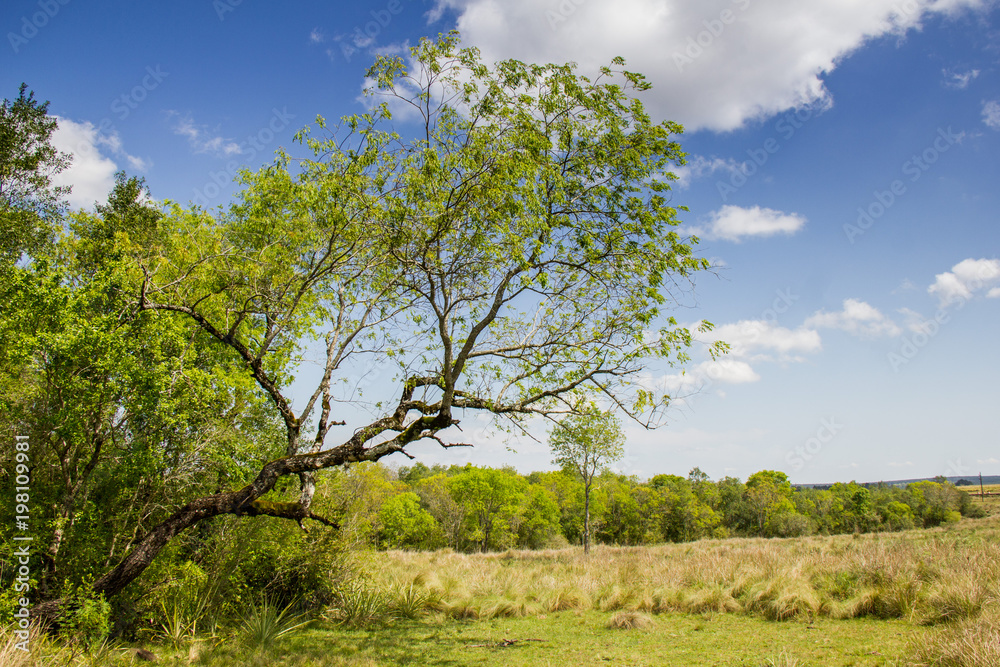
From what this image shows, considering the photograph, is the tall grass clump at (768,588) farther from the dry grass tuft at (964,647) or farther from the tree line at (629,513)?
the tree line at (629,513)

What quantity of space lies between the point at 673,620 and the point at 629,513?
45999mm

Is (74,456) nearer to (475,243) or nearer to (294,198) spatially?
(294,198)

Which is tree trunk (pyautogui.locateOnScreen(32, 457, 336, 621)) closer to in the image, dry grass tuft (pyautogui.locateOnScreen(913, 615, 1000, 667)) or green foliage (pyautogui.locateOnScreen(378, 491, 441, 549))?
dry grass tuft (pyautogui.locateOnScreen(913, 615, 1000, 667))

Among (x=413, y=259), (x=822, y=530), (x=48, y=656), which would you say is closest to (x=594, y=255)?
(x=413, y=259)

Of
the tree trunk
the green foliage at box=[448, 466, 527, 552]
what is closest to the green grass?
the tree trunk

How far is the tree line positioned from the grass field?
1338 inches

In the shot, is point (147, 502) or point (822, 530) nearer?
point (147, 502)

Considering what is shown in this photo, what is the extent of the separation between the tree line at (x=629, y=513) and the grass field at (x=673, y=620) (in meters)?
34.0

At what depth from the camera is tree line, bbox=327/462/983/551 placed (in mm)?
47062

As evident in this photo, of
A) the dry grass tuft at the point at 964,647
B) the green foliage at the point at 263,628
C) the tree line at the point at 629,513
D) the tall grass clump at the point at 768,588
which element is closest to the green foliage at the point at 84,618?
the green foliage at the point at 263,628

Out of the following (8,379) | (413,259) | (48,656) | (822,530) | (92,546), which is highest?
(413,259)

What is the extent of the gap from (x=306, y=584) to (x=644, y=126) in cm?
1133

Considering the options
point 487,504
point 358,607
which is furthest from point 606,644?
point 487,504

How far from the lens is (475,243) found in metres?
7.43
